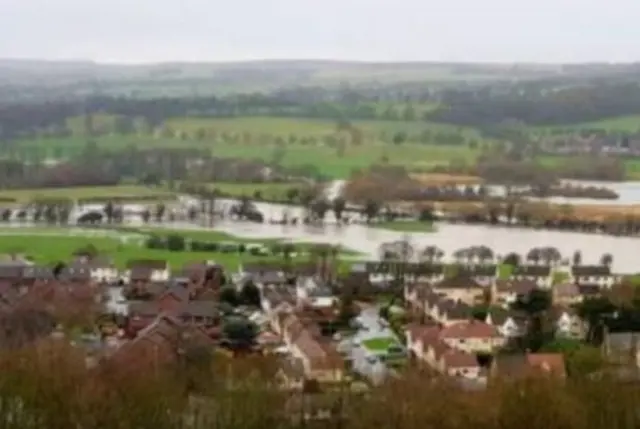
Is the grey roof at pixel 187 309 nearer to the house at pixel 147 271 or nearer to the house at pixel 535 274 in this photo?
the house at pixel 147 271

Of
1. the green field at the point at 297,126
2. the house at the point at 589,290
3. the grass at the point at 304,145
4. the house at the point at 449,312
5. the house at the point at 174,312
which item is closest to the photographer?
the house at the point at 174,312

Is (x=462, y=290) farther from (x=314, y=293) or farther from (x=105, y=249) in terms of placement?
(x=105, y=249)

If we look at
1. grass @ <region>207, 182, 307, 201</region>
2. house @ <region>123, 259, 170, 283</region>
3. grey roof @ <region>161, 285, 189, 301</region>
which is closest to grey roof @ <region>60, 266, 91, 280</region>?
house @ <region>123, 259, 170, 283</region>

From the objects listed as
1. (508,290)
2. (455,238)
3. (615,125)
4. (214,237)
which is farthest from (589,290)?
(615,125)

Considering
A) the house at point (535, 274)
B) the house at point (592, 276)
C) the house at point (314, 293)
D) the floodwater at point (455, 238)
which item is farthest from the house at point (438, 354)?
the floodwater at point (455, 238)

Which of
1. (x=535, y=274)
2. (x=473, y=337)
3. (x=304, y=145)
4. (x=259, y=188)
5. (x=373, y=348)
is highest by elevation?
(x=473, y=337)

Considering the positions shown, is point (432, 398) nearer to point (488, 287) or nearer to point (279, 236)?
point (488, 287)
